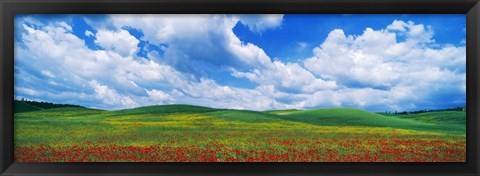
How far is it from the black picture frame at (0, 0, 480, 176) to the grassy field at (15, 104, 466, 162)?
0.29 m

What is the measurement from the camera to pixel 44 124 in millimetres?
4066

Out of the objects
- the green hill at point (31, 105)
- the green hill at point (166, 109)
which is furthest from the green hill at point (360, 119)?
the green hill at point (31, 105)

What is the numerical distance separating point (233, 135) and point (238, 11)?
1.49 meters

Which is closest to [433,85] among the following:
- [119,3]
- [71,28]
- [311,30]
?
[311,30]

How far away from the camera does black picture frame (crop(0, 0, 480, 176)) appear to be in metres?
3.40

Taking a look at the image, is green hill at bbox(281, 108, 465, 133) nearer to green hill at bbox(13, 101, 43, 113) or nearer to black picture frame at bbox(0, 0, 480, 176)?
black picture frame at bbox(0, 0, 480, 176)

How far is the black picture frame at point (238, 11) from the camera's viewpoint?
3.40 metres

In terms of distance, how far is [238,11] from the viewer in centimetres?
349

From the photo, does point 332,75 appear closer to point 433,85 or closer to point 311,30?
point 311,30

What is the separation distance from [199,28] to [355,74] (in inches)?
69.7

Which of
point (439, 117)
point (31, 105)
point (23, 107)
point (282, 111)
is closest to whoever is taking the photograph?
point (23, 107)

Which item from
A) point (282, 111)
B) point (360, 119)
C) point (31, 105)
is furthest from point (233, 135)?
point (31, 105)

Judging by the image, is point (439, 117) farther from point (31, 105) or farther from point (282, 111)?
point (31, 105)

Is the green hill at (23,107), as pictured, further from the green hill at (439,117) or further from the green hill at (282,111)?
the green hill at (439,117)
